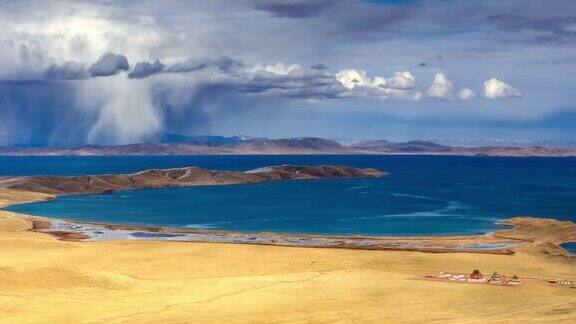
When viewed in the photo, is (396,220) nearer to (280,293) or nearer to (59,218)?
(59,218)

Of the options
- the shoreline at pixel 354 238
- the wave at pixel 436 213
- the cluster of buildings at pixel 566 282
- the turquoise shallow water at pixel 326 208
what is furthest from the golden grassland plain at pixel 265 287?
the wave at pixel 436 213

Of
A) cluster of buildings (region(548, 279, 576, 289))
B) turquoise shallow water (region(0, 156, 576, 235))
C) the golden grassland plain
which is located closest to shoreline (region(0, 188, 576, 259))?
the golden grassland plain

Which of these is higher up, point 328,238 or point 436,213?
point 436,213

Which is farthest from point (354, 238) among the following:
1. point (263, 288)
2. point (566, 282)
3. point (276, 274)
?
point (263, 288)

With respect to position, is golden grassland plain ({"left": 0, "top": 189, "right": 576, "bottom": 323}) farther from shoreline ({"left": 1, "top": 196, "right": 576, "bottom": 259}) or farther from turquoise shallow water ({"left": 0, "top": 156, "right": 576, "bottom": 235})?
turquoise shallow water ({"left": 0, "top": 156, "right": 576, "bottom": 235})

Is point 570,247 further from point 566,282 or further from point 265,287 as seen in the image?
point 265,287

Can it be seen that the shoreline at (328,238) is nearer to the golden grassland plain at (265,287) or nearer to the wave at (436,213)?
the golden grassland plain at (265,287)
